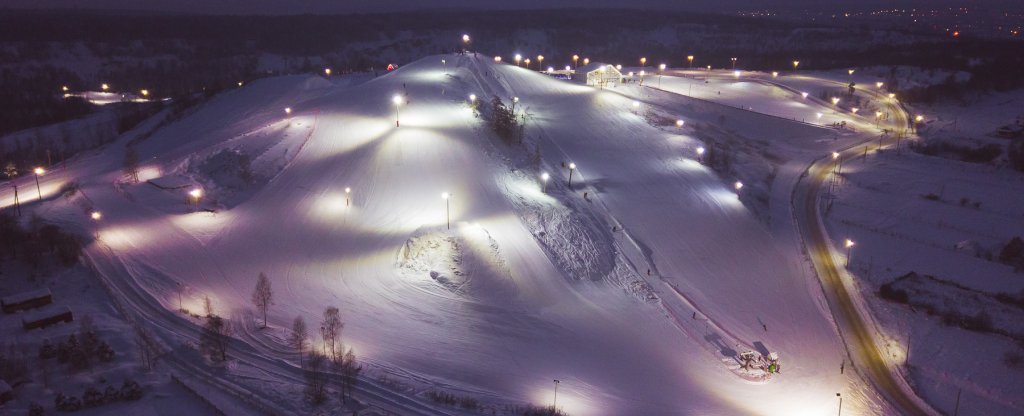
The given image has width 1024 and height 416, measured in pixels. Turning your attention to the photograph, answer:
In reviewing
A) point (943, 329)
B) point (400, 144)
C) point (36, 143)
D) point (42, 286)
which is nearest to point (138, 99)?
point (36, 143)

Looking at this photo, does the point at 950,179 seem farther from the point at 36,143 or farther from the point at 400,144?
the point at 36,143

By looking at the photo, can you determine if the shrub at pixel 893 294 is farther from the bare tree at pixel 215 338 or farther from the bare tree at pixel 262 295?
the bare tree at pixel 215 338

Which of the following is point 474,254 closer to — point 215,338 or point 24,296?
point 215,338

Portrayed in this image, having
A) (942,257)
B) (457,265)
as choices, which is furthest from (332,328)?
(942,257)

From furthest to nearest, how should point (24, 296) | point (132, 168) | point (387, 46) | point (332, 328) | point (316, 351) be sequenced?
point (387, 46) < point (132, 168) < point (24, 296) < point (332, 328) < point (316, 351)

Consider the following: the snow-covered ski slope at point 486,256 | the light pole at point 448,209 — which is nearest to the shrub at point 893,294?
the snow-covered ski slope at point 486,256

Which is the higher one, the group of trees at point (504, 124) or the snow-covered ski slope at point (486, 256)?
the group of trees at point (504, 124)
